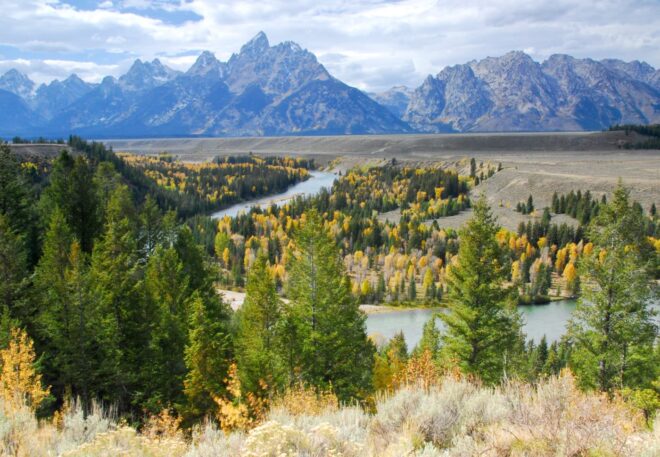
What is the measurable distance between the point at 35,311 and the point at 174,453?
19.5 meters

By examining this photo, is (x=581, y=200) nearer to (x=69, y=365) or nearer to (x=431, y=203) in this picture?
(x=431, y=203)

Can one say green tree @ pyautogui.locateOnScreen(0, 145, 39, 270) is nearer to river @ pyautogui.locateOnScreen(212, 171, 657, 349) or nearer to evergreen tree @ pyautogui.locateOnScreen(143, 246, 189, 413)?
evergreen tree @ pyautogui.locateOnScreen(143, 246, 189, 413)

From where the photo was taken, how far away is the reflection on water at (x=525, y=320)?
2825 inches

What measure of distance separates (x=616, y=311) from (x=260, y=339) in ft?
55.9

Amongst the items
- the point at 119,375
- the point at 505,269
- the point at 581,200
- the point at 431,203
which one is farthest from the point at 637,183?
the point at 119,375

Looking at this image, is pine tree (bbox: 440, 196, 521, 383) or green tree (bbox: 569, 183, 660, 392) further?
green tree (bbox: 569, 183, 660, 392)

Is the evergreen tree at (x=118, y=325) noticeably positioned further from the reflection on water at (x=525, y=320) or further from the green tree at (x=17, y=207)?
the reflection on water at (x=525, y=320)

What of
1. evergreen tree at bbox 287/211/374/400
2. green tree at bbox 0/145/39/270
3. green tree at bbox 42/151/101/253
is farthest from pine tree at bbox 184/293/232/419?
green tree at bbox 42/151/101/253

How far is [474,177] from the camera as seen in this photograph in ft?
641

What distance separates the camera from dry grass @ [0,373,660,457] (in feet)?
27.3

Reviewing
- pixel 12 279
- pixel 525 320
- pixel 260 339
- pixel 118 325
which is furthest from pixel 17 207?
pixel 525 320

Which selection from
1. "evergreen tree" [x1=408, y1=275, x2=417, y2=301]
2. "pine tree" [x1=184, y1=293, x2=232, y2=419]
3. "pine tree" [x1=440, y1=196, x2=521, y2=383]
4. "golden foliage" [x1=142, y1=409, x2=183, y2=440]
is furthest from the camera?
"evergreen tree" [x1=408, y1=275, x2=417, y2=301]

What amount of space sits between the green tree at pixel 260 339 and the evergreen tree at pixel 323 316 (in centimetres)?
98

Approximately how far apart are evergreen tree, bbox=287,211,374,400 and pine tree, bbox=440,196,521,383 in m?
4.60
